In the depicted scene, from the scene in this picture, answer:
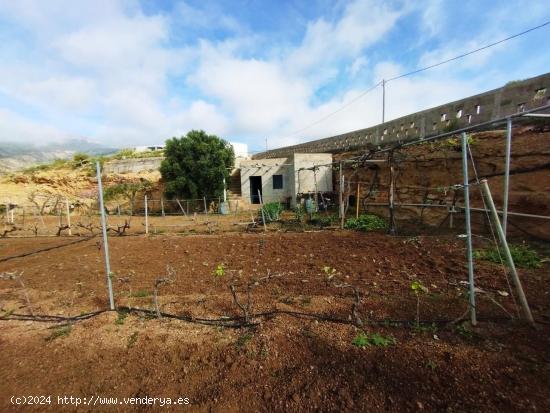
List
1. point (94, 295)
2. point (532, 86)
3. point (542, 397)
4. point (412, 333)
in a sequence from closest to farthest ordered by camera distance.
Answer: point (542, 397) < point (412, 333) < point (94, 295) < point (532, 86)

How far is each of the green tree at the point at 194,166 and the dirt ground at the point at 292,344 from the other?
43.6 ft

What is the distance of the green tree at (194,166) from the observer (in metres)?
18.7

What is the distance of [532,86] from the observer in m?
7.30

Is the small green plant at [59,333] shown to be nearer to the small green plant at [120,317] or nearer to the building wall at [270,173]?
the small green plant at [120,317]

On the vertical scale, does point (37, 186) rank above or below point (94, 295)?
above

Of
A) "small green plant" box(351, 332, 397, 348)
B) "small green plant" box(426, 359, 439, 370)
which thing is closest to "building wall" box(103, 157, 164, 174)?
"small green plant" box(351, 332, 397, 348)

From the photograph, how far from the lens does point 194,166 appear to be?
18.7 meters

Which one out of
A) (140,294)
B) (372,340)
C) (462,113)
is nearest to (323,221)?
(462,113)

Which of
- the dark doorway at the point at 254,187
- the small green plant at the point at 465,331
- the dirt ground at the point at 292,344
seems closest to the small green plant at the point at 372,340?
the dirt ground at the point at 292,344

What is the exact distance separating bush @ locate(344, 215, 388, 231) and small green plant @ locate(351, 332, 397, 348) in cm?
726

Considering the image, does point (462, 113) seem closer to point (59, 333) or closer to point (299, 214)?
point (299, 214)

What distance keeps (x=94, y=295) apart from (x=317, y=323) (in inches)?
156

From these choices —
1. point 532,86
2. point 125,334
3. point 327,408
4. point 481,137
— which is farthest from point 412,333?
point 481,137

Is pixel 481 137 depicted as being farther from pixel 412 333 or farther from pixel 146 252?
pixel 146 252
